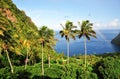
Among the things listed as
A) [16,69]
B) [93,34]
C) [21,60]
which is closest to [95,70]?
[93,34]

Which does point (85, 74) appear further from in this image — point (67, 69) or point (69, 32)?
point (69, 32)

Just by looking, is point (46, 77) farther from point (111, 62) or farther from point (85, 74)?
point (111, 62)

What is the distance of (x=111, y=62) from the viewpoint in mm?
69125

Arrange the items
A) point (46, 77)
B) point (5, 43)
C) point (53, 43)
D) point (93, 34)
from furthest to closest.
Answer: point (93, 34)
point (53, 43)
point (46, 77)
point (5, 43)

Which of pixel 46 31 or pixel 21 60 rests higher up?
pixel 46 31

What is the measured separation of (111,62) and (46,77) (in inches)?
733

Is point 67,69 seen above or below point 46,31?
below

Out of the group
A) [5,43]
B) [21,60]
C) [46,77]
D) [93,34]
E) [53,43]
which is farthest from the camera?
[21,60]

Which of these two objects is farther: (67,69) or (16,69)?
(16,69)

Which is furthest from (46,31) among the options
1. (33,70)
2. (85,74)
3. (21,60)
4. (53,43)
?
(21,60)

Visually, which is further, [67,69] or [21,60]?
[21,60]

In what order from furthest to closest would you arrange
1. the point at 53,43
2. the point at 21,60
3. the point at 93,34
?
the point at 21,60 → the point at 93,34 → the point at 53,43

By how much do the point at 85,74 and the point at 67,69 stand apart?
5165 mm

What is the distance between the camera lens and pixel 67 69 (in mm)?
68688
